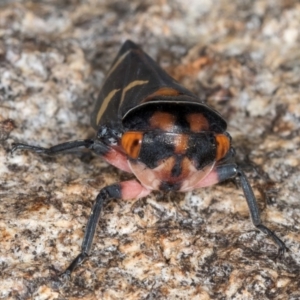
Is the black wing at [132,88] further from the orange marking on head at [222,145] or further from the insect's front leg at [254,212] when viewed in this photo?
the insect's front leg at [254,212]

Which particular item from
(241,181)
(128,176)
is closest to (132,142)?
(128,176)

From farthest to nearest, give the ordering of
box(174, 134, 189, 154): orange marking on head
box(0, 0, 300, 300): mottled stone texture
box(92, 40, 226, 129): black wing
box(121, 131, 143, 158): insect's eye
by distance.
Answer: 1. box(92, 40, 226, 129): black wing
2. box(121, 131, 143, 158): insect's eye
3. box(174, 134, 189, 154): orange marking on head
4. box(0, 0, 300, 300): mottled stone texture

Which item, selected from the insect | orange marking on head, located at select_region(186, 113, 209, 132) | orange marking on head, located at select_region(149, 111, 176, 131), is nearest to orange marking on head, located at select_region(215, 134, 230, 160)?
the insect

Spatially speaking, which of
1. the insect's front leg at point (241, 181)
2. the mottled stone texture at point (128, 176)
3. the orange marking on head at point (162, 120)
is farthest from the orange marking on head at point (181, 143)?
the mottled stone texture at point (128, 176)

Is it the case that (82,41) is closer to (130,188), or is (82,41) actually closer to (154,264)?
(130,188)

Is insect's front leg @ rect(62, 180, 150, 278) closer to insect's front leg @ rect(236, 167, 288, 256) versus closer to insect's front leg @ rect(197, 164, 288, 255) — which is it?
insect's front leg @ rect(197, 164, 288, 255)

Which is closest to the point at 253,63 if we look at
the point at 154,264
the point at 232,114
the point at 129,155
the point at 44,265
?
the point at 232,114
